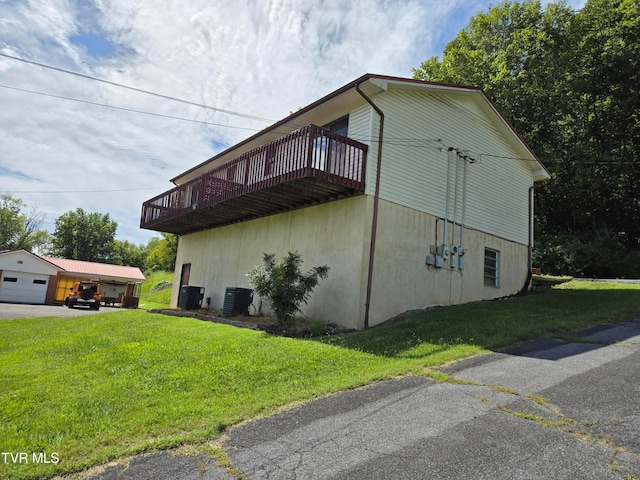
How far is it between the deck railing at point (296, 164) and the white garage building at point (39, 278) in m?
23.3

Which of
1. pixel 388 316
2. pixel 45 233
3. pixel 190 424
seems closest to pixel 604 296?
pixel 388 316

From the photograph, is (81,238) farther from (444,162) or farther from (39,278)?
(444,162)

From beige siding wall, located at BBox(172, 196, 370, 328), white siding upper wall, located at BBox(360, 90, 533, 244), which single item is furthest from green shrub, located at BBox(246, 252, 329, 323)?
white siding upper wall, located at BBox(360, 90, 533, 244)

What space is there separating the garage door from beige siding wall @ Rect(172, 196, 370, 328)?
821 inches

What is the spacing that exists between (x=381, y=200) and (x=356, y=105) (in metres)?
2.71

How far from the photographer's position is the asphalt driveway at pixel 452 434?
3129 millimetres

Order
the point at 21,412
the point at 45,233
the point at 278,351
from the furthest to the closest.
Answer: the point at 45,233
the point at 278,351
the point at 21,412

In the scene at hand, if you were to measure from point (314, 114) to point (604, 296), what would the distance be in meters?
10.4

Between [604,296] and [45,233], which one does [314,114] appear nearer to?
[604,296]

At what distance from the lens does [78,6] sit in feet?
27.0

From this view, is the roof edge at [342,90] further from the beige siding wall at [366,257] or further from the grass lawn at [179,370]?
the grass lawn at [179,370]

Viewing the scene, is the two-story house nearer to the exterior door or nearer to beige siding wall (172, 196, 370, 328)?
beige siding wall (172, 196, 370, 328)

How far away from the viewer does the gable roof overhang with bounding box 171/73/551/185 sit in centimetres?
1018

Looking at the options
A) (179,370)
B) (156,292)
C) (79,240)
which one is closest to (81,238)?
(79,240)
